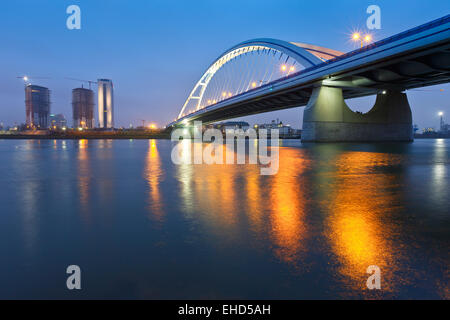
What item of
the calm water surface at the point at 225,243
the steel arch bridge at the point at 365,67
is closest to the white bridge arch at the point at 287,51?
the steel arch bridge at the point at 365,67

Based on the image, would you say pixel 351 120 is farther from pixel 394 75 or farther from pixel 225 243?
pixel 225 243

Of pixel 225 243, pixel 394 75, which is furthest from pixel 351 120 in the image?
pixel 225 243

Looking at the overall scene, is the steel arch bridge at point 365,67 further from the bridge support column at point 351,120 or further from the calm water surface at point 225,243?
the calm water surface at point 225,243

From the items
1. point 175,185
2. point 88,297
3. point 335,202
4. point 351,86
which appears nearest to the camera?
point 88,297

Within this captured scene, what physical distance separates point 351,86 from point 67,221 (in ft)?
152

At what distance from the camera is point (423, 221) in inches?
164

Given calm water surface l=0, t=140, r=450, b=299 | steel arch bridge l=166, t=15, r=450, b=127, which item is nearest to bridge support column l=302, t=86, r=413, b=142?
steel arch bridge l=166, t=15, r=450, b=127

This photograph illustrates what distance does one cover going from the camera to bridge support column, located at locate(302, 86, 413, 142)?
40312 millimetres

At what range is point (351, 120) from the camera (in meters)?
42.6

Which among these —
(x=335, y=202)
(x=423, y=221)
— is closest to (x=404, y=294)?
(x=423, y=221)

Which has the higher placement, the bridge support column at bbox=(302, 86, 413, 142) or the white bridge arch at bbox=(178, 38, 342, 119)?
the white bridge arch at bbox=(178, 38, 342, 119)

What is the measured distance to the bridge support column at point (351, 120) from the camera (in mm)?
40312

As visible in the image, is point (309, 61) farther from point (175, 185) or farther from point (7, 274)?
point (7, 274)

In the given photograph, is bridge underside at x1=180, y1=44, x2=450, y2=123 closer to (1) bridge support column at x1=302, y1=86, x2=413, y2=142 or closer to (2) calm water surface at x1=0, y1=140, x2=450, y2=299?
(1) bridge support column at x1=302, y1=86, x2=413, y2=142
